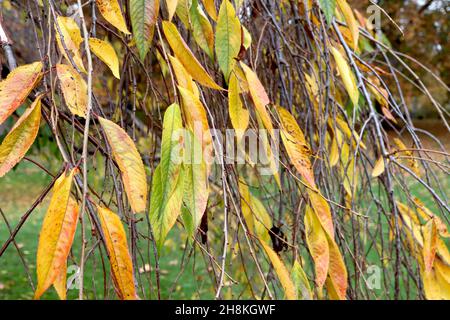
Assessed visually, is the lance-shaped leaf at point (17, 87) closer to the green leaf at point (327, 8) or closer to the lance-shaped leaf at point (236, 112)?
the lance-shaped leaf at point (236, 112)

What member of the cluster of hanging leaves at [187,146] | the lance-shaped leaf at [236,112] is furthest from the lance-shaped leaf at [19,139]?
the lance-shaped leaf at [236,112]

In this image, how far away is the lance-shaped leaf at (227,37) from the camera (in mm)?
695

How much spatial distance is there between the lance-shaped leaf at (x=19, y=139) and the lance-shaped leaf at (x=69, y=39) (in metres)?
0.08

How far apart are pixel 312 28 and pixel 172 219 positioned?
62 cm

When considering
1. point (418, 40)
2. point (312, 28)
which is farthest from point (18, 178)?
point (312, 28)

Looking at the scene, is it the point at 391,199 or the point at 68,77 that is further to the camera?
the point at 391,199

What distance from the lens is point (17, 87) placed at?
532 mm

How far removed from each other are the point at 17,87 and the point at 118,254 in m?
0.19

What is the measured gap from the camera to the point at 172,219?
53 cm

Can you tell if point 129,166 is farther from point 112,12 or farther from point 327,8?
point 327,8

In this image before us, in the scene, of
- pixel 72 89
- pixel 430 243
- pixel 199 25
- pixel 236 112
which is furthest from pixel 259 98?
A: pixel 430 243
